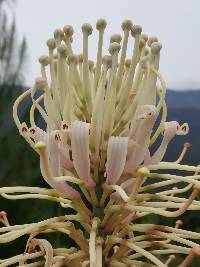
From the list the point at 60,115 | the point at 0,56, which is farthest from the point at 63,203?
the point at 0,56

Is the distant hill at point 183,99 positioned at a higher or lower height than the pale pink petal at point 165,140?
lower

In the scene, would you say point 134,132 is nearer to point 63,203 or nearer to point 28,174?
point 63,203

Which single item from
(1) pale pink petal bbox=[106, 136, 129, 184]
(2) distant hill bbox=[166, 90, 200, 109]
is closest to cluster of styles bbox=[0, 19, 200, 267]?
(1) pale pink petal bbox=[106, 136, 129, 184]

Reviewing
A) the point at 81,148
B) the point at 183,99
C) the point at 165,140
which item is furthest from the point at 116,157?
the point at 183,99

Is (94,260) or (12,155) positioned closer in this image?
(94,260)

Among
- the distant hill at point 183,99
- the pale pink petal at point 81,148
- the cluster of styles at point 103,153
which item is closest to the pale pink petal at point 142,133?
the cluster of styles at point 103,153

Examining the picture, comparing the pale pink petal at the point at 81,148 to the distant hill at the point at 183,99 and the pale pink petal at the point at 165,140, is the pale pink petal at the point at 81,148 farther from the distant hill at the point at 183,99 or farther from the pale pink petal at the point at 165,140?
the distant hill at the point at 183,99

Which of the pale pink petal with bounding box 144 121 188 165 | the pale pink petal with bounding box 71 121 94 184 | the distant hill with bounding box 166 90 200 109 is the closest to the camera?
the pale pink petal with bounding box 71 121 94 184

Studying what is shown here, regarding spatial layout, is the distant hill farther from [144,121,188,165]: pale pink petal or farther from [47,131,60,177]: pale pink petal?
[47,131,60,177]: pale pink petal
